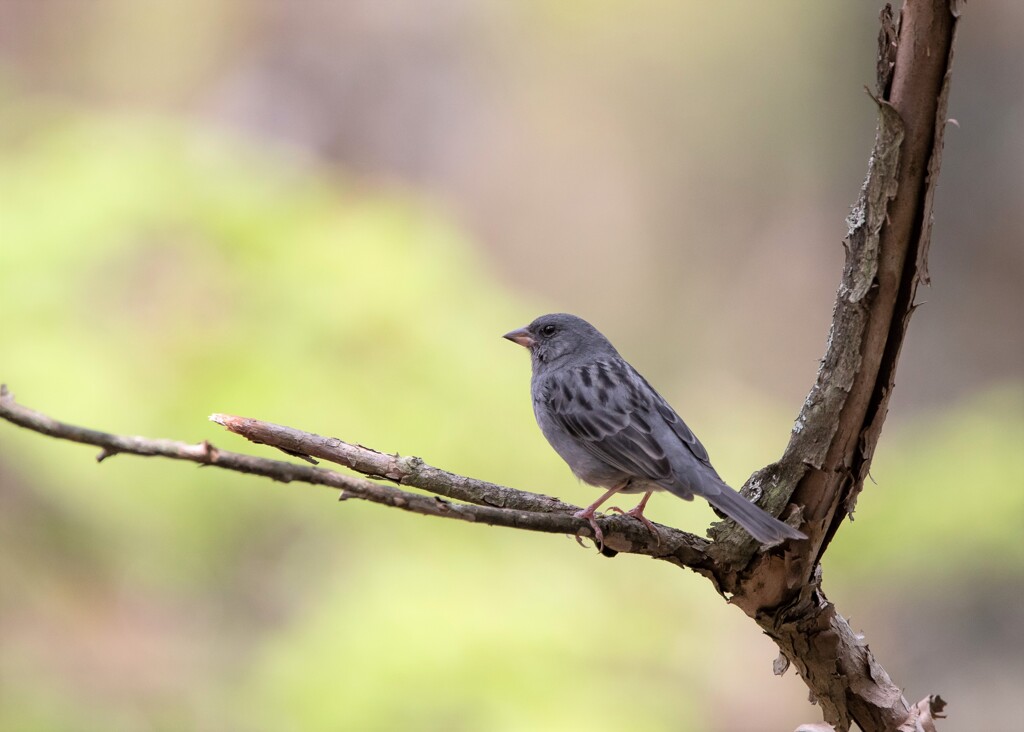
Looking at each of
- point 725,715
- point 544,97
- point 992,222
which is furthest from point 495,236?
point 725,715

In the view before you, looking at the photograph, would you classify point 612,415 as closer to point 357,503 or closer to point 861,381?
point 861,381

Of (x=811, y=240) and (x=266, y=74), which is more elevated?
(x=266, y=74)

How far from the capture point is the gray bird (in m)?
3.70

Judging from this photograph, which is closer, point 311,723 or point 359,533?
point 311,723

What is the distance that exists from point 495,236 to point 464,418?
27.6ft

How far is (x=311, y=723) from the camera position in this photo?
5.10 meters

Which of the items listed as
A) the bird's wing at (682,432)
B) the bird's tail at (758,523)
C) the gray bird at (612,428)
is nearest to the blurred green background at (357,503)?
the gray bird at (612,428)

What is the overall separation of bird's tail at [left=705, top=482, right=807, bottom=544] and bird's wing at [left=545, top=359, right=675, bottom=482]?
2.90ft

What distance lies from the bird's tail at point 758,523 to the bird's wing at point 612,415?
884 millimetres

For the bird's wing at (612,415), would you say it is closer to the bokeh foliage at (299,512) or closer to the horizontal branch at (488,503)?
the horizontal branch at (488,503)

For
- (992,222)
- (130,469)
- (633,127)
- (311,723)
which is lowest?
(311,723)

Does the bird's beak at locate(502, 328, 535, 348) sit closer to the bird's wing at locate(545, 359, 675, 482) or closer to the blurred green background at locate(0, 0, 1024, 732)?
the bird's wing at locate(545, 359, 675, 482)

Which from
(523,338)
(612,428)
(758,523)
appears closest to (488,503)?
(758,523)

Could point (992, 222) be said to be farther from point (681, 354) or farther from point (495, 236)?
point (495, 236)
